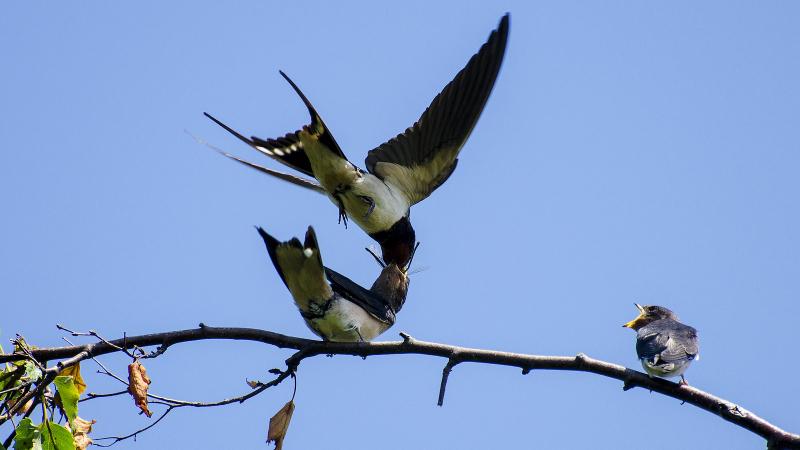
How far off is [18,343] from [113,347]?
36 cm

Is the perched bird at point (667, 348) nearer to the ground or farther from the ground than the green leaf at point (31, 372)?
farther from the ground

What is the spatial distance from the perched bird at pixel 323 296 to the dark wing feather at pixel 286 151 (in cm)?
209

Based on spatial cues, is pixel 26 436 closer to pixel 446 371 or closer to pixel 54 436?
pixel 54 436

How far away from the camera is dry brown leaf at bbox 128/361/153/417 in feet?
12.7

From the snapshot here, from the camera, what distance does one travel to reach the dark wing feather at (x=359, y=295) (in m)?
5.52

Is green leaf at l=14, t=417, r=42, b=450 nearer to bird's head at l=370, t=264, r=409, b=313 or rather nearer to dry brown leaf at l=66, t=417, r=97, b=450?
dry brown leaf at l=66, t=417, r=97, b=450

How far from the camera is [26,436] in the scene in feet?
11.6

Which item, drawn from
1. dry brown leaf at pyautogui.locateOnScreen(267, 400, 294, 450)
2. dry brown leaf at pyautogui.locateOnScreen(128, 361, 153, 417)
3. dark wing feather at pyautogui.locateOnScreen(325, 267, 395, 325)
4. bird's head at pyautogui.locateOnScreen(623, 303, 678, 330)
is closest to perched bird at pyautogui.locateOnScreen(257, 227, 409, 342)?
dark wing feather at pyautogui.locateOnScreen(325, 267, 395, 325)

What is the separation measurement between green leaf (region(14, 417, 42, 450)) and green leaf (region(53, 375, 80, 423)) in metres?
0.20

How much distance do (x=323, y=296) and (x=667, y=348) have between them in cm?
182

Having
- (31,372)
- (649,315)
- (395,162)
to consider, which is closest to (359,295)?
(31,372)

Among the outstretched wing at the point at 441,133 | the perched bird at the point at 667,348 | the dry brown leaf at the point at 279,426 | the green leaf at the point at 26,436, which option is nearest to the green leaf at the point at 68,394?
the green leaf at the point at 26,436

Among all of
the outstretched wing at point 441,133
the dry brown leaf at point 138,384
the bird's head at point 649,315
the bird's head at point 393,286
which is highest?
the outstretched wing at point 441,133

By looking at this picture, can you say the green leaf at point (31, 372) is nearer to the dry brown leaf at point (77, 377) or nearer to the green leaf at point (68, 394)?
the green leaf at point (68, 394)
